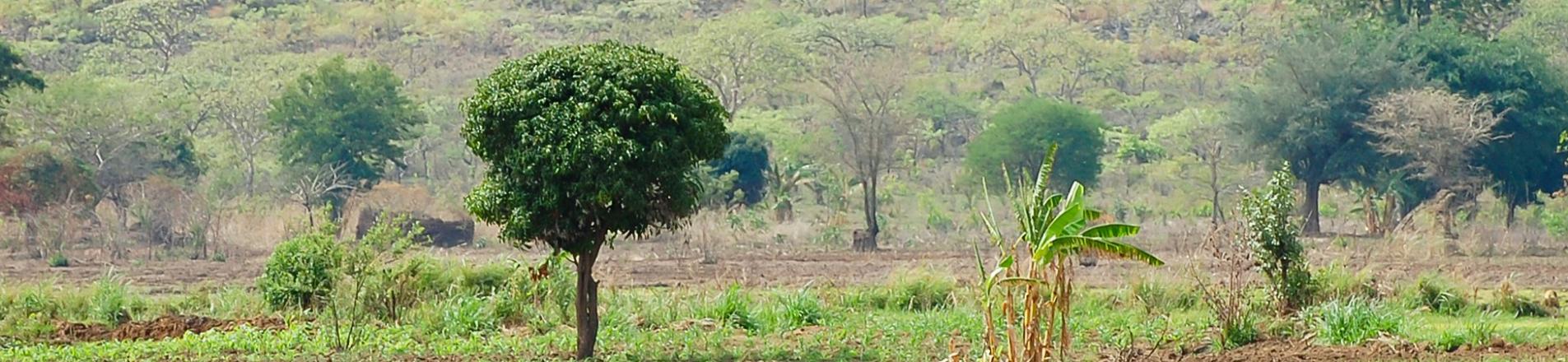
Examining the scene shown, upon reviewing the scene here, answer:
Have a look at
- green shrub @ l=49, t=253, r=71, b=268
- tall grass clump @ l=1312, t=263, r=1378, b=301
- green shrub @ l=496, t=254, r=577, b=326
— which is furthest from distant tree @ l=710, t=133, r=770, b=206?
green shrub @ l=496, t=254, r=577, b=326

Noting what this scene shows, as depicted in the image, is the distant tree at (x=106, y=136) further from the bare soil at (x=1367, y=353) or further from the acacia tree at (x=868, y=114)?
the bare soil at (x=1367, y=353)

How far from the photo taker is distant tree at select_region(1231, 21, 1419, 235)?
48.7 meters

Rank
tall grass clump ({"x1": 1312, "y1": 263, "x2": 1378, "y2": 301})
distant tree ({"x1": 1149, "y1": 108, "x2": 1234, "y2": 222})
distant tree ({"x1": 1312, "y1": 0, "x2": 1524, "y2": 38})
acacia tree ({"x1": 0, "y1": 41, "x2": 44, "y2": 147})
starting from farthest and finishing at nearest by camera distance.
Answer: distant tree ({"x1": 1312, "y1": 0, "x2": 1524, "y2": 38}) < distant tree ({"x1": 1149, "y1": 108, "x2": 1234, "y2": 222}) < acacia tree ({"x1": 0, "y1": 41, "x2": 44, "y2": 147}) < tall grass clump ({"x1": 1312, "y1": 263, "x2": 1378, "y2": 301})

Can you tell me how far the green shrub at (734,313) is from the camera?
2156 cm

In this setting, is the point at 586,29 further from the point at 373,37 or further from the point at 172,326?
the point at 172,326

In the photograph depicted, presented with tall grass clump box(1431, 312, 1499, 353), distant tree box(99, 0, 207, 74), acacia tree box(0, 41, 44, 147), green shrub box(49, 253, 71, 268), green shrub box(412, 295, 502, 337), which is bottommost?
green shrub box(49, 253, 71, 268)

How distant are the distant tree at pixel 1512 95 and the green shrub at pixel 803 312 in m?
29.5

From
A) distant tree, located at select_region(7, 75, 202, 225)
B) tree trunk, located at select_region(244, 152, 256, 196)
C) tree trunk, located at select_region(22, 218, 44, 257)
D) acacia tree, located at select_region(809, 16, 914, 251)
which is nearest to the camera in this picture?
tree trunk, located at select_region(22, 218, 44, 257)

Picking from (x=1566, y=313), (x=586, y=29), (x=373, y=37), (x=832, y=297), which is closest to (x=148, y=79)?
(x=373, y=37)

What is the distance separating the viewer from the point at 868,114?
5106 centimetres

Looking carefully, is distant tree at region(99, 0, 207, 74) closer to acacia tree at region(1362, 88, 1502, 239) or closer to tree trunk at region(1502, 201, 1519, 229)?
acacia tree at region(1362, 88, 1502, 239)

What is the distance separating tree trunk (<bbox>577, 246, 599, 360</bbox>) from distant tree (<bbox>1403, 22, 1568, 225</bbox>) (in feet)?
114

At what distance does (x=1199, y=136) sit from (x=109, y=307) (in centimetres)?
4391

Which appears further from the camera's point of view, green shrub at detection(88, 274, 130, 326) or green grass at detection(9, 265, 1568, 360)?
green shrub at detection(88, 274, 130, 326)
